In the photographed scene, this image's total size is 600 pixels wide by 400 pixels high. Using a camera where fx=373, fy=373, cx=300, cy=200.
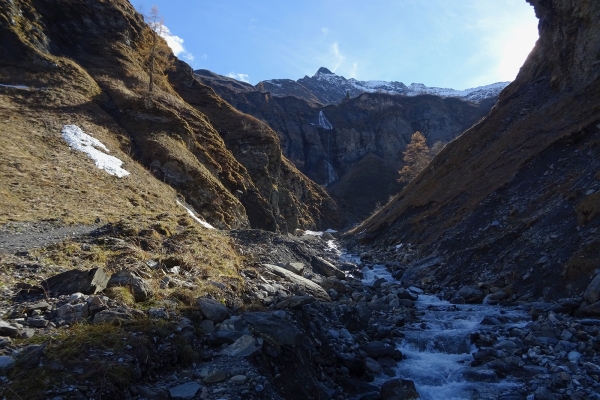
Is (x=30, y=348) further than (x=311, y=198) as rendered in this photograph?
No

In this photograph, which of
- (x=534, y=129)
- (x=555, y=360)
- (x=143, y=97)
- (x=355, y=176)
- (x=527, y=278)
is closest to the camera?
(x=555, y=360)

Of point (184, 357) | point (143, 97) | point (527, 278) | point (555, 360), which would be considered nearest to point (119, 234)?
point (184, 357)

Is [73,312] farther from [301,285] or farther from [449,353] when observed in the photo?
[449,353]

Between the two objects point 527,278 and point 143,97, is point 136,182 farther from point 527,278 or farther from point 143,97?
point 527,278

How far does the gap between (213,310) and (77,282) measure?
2.49m

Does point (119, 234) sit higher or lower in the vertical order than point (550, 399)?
lower

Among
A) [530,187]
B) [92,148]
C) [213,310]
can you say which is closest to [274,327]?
[213,310]

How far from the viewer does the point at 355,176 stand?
4082 inches

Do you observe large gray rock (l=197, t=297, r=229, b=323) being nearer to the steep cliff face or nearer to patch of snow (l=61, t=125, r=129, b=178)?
the steep cliff face

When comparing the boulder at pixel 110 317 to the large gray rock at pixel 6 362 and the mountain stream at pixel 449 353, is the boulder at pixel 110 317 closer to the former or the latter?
the large gray rock at pixel 6 362

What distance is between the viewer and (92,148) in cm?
2308

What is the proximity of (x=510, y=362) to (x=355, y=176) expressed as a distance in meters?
96.8

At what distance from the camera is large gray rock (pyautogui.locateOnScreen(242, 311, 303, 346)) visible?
6.83 meters

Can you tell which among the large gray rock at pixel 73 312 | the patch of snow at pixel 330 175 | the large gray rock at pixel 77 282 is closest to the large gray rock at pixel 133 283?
the large gray rock at pixel 77 282
